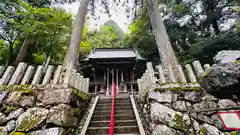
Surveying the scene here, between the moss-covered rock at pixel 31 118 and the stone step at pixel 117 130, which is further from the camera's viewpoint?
the stone step at pixel 117 130

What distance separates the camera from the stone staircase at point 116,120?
3141mm

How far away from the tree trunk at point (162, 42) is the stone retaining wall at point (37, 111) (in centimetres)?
304

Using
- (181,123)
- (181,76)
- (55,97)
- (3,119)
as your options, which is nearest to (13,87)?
(3,119)

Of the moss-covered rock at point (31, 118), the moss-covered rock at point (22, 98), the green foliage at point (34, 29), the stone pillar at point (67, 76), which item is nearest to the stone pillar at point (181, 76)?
the stone pillar at point (67, 76)

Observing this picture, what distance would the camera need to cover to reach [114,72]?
31.9 ft

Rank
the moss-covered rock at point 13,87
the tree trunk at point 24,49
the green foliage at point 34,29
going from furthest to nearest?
the tree trunk at point 24,49, the green foliage at point 34,29, the moss-covered rock at point 13,87

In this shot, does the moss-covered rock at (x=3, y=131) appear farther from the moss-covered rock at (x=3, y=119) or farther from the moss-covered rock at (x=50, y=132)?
the moss-covered rock at (x=50, y=132)

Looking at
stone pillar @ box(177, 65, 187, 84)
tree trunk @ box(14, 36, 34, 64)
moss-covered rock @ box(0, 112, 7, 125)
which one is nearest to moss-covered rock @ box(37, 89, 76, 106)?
moss-covered rock @ box(0, 112, 7, 125)

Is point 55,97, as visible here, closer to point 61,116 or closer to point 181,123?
point 61,116

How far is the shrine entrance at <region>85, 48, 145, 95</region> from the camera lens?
900 cm

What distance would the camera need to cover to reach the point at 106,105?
4.63 meters

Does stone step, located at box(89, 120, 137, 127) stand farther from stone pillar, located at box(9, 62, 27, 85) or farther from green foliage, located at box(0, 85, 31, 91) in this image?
stone pillar, located at box(9, 62, 27, 85)

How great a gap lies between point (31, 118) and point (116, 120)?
6.91 feet

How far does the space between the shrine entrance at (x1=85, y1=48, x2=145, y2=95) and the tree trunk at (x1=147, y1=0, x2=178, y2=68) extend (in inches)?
155
